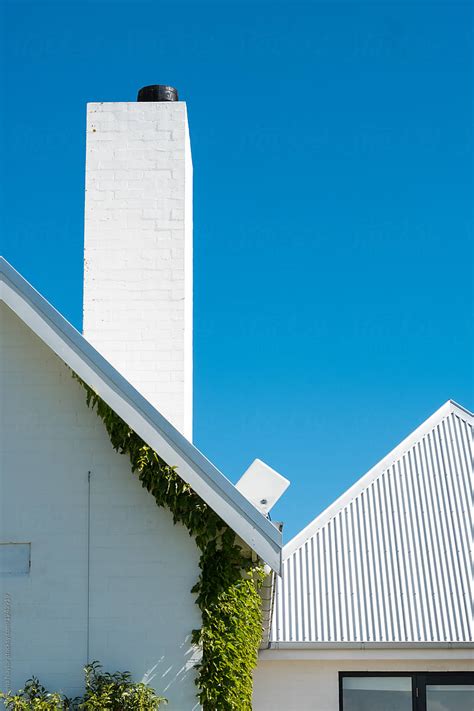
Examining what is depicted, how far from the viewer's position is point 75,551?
917cm

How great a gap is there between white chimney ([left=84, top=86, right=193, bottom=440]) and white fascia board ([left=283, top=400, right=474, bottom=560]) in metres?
3.43

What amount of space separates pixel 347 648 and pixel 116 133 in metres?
5.98

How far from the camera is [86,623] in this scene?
354 inches

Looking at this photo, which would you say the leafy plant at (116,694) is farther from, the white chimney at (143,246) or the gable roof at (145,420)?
the white chimney at (143,246)

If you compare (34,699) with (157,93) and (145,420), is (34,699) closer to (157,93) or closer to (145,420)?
(145,420)

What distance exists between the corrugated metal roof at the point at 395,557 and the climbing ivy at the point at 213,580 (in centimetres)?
326

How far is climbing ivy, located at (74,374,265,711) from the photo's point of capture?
887cm

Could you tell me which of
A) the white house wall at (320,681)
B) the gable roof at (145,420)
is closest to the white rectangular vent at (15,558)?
the gable roof at (145,420)

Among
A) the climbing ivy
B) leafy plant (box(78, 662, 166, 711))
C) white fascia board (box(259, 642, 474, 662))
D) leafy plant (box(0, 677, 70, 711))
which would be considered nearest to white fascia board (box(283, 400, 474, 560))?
white fascia board (box(259, 642, 474, 662))

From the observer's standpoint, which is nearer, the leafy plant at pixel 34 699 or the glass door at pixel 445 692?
the leafy plant at pixel 34 699

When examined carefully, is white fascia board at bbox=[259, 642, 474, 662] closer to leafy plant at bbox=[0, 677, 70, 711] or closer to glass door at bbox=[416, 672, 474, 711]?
glass door at bbox=[416, 672, 474, 711]

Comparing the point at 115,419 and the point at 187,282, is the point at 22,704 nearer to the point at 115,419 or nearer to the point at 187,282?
the point at 115,419

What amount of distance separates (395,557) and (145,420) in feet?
18.8

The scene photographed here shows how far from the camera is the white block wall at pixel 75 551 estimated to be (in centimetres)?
895
